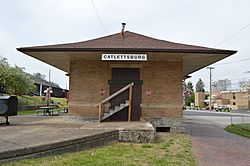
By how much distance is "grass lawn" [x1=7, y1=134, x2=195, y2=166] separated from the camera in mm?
6295

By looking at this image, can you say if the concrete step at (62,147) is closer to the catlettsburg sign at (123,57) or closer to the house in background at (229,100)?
the catlettsburg sign at (123,57)

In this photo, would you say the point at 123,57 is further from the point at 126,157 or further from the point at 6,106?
the point at 126,157

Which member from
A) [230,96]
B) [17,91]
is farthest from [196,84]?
[17,91]

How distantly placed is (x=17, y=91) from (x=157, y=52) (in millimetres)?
26969

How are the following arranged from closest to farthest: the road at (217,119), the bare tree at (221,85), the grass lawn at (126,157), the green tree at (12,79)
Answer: the grass lawn at (126,157), the road at (217,119), the green tree at (12,79), the bare tree at (221,85)

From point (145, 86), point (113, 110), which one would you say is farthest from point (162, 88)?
point (113, 110)

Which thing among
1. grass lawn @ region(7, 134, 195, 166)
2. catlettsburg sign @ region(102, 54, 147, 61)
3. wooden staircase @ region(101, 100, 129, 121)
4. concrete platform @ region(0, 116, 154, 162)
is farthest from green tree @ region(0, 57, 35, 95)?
grass lawn @ region(7, 134, 195, 166)

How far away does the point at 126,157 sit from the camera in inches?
284

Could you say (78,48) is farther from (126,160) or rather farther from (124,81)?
(126,160)

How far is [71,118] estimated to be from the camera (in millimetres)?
14195

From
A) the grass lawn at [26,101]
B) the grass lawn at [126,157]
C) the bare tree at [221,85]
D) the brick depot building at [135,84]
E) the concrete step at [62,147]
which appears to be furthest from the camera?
the bare tree at [221,85]

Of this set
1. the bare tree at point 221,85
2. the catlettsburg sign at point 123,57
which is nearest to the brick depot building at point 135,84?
the catlettsburg sign at point 123,57

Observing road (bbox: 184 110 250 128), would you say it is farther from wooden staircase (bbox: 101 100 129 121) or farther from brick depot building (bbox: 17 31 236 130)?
wooden staircase (bbox: 101 100 129 121)

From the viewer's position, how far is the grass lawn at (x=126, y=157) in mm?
6295
